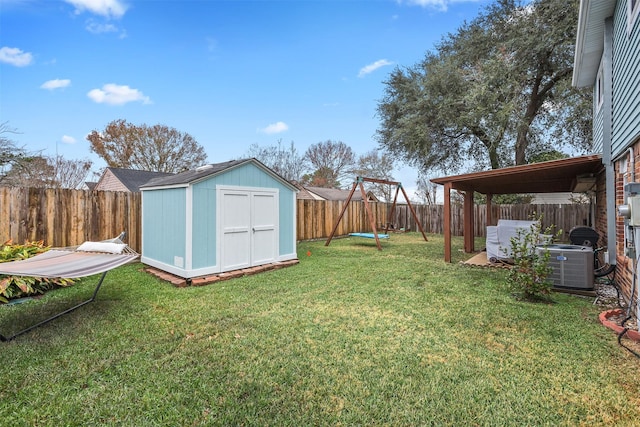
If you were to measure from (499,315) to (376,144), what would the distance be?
12490 mm

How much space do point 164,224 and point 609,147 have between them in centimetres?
727

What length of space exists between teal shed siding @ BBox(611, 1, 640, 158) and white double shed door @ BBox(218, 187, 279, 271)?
514 cm

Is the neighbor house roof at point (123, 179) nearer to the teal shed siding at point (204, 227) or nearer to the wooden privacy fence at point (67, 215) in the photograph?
the wooden privacy fence at point (67, 215)

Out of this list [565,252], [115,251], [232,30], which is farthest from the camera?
[232,30]

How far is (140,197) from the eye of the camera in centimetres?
669

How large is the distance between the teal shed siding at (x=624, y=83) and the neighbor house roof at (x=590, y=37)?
20 centimetres

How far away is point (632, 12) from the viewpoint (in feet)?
11.1

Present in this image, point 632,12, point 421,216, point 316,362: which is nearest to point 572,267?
Answer: point 632,12

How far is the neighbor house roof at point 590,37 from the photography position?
14.2 feet

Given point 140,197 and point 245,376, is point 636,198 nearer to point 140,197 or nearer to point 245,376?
point 245,376

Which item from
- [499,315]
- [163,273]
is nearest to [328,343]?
[499,315]

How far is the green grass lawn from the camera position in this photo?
5.83 feet

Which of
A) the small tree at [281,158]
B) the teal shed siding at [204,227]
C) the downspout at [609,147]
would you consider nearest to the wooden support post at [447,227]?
the downspout at [609,147]

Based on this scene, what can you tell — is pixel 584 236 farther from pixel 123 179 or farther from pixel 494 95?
pixel 123 179
